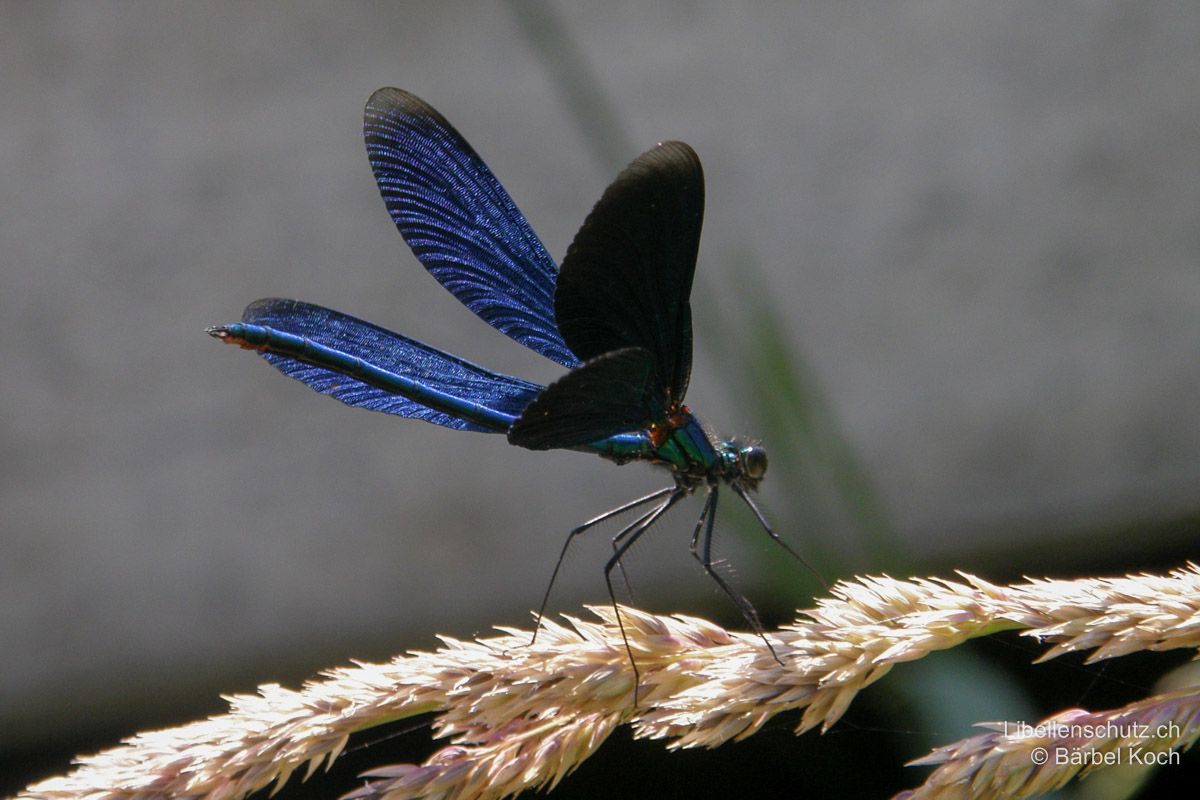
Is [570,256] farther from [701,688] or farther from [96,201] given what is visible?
[96,201]

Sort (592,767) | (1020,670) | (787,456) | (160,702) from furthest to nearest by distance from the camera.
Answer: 1. (160,702)
2. (592,767)
3. (1020,670)
4. (787,456)

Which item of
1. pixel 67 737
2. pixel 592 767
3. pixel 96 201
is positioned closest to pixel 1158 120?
pixel 592 767

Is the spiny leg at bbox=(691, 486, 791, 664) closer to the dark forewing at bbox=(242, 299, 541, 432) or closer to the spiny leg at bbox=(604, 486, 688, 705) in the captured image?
the spiny leg at bbox=(604, 486, 688, 705)

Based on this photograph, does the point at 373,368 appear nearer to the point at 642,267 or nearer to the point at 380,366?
the point at 380,366

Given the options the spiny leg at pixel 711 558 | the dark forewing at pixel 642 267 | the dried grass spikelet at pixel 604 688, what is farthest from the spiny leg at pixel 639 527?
the dried grass spikelet at pixel 604 688

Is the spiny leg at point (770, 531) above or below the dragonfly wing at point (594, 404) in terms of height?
below

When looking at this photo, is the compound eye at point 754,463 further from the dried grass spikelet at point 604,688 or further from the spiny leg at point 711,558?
the dried grass spikelet at point 604,688
